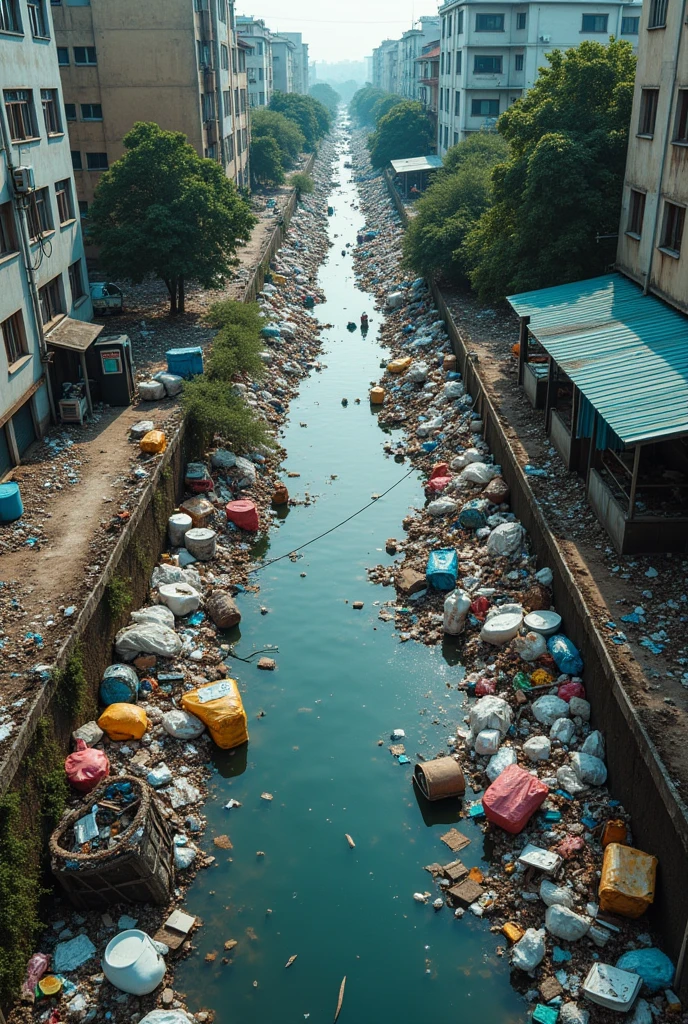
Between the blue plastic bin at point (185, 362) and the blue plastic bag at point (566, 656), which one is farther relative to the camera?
the blue plastic bin at point (185, 362)

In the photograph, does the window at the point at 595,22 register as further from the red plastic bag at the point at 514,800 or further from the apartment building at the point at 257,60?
the red plastic bag at the point at 514,800

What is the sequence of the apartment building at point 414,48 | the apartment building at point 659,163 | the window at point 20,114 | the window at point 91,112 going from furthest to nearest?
the apartment building at point 414,48 → the window at point 91,112 → the window at point 20,114 → the apartment building at point 659,163

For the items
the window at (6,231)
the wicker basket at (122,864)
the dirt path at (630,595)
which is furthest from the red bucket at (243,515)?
the wicker basket at (122,864)

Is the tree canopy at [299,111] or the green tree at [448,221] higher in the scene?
the tree canopy at [299,111]

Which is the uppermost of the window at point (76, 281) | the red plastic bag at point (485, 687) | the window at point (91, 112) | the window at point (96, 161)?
the window at point (91, 112)

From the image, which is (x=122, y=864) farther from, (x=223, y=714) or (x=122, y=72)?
(x=122, y=72)

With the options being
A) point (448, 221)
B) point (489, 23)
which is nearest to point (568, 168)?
point (448, 221)

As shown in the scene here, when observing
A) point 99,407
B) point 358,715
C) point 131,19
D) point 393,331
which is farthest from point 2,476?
point 131,19
